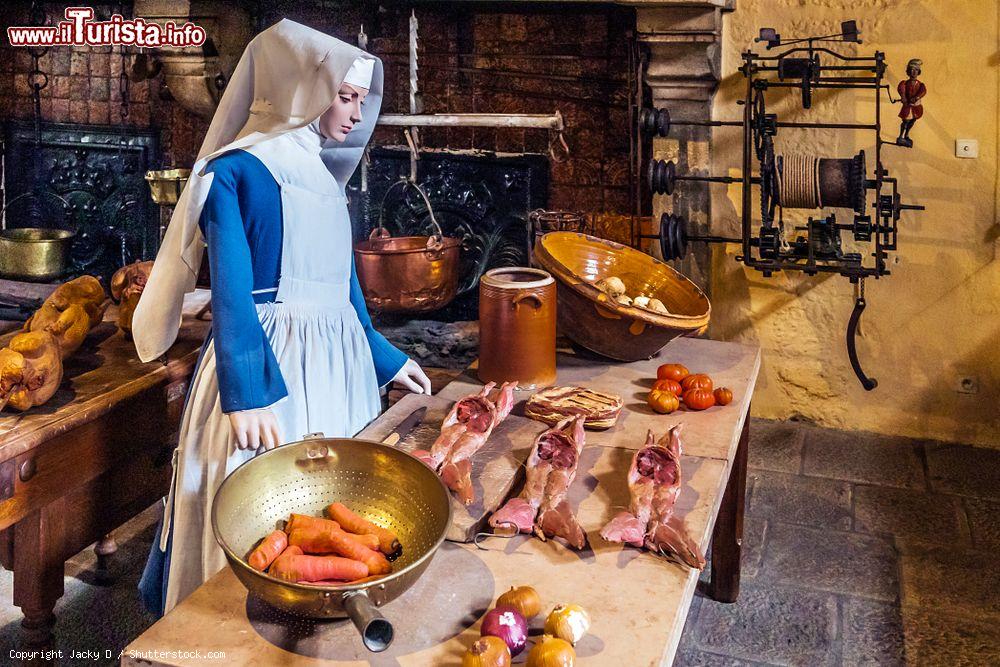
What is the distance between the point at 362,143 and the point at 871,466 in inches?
103

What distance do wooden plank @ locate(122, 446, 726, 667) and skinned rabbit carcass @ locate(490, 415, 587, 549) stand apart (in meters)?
0.03

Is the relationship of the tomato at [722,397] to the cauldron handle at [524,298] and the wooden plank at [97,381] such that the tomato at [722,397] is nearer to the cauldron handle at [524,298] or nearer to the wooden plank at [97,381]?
the cauldron handle at [524,298]

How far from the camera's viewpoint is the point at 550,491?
203cm

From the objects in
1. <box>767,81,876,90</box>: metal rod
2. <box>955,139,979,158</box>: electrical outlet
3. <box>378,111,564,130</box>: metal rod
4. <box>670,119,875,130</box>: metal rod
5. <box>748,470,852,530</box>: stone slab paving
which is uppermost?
<box>767,81,876,90</box>: metal rod

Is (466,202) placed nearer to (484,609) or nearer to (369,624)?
(484,609)

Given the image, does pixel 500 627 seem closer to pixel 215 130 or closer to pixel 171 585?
pixel 171 585

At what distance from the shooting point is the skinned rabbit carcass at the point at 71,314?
111 inches

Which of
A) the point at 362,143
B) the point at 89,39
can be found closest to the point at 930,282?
the point at 362,143

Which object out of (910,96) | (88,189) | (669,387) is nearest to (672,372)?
(669,387)

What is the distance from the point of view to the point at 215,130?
2.54m

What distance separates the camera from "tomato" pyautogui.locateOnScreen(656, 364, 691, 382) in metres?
2.76

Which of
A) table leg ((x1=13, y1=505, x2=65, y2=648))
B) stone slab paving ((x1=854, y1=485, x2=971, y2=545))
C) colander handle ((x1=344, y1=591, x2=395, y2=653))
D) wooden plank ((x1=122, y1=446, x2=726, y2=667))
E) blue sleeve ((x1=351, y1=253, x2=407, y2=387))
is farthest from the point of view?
stone slab paving ((x1=854, y1=485, x2=971, y2=545))

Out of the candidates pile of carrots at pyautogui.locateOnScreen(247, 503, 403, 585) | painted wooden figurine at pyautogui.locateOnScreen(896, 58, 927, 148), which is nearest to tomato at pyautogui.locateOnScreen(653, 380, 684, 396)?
pile of carrots at pyautogui.locateOnScreen(247, 503, 403, 585)

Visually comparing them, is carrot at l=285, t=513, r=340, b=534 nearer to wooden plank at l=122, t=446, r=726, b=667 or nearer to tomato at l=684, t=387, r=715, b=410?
wooden plank at l=122, t=446, r=726, b=667
